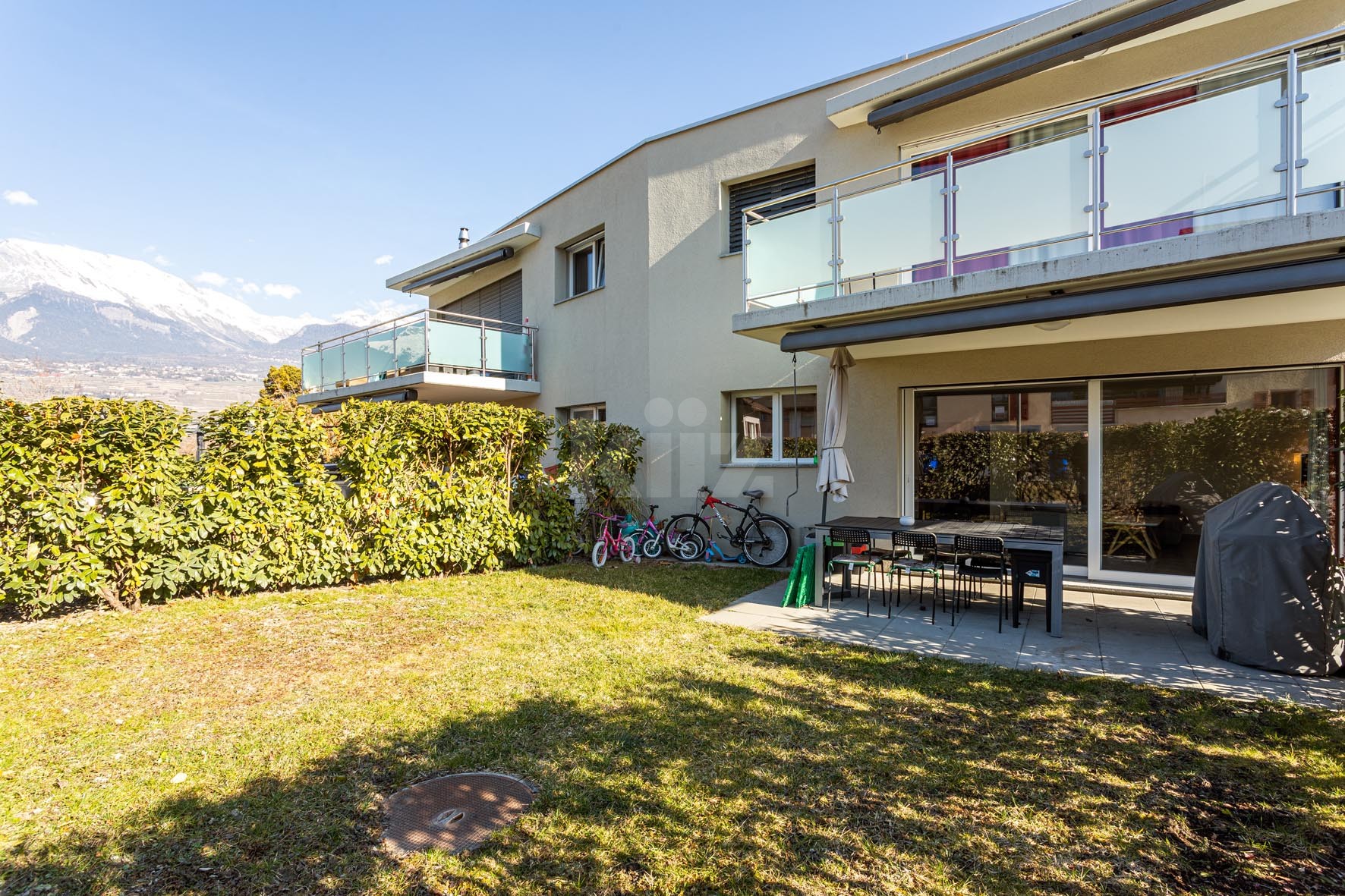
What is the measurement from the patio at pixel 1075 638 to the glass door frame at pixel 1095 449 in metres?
0.37

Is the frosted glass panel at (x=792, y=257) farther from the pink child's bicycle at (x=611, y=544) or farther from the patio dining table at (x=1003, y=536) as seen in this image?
the pink child's bicycle at (x=611, y=544)

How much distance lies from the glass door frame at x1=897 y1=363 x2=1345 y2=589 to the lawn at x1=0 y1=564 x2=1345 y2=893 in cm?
365

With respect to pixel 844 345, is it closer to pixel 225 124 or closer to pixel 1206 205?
pixel 1206 205

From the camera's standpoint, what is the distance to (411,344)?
47.2 ft

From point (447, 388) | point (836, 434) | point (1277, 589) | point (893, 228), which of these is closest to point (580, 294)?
point (447, 388)

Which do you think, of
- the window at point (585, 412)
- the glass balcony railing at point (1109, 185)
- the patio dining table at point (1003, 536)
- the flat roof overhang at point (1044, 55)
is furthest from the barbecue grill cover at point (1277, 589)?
the window at point (585, 412)

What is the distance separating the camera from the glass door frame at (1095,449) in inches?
270

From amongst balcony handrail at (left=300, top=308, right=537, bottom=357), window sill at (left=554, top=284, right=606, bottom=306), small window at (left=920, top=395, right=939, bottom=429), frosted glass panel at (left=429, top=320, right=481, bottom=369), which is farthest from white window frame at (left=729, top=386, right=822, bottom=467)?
frosted glass panel at (left=429, top=320, right=481, bottom=369)

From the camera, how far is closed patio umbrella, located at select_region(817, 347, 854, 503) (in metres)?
8.11

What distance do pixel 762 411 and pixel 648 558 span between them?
314cm

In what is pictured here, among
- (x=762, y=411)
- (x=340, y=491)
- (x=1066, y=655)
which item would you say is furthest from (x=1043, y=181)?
(x=340, y=491)

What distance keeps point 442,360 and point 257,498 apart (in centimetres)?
691

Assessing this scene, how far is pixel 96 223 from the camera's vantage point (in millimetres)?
102188

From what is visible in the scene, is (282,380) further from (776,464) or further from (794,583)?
(794,583)
